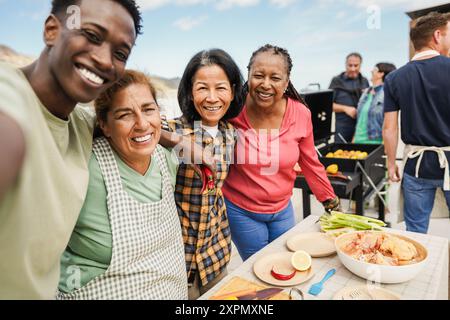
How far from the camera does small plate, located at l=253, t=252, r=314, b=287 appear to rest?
0.99 meters

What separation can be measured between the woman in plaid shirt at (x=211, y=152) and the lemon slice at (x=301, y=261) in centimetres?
38

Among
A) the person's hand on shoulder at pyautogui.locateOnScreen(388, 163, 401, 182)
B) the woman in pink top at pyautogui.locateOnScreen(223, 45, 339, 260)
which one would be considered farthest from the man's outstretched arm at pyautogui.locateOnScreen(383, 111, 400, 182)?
the woman in pink top at pyautogui.locateOnScreen(223, 45, 339, 260)

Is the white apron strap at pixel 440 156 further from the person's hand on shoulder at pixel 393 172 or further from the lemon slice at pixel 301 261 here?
the lemon slice at pixel 301 261

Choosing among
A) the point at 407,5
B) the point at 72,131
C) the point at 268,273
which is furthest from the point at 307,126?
the point at 407,5

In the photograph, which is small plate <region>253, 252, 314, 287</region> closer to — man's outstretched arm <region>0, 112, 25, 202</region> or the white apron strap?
man's outstretched arm <region>0, 112, 25, 202</region>

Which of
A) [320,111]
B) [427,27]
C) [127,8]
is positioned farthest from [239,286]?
[320,111]

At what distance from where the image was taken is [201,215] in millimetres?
1265

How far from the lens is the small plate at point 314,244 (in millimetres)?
1159

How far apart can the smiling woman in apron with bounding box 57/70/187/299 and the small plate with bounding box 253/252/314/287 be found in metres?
0.26

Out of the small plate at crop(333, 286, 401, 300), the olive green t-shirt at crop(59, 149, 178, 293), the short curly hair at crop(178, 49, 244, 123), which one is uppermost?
the short curly hair at crop(178, 49, 244, 123)

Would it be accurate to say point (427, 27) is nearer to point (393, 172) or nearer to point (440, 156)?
point (440, 156)

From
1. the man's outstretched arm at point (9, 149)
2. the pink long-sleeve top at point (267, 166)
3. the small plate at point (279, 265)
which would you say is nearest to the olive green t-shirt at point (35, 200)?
the man's outstretched arm at point (9, 149)
